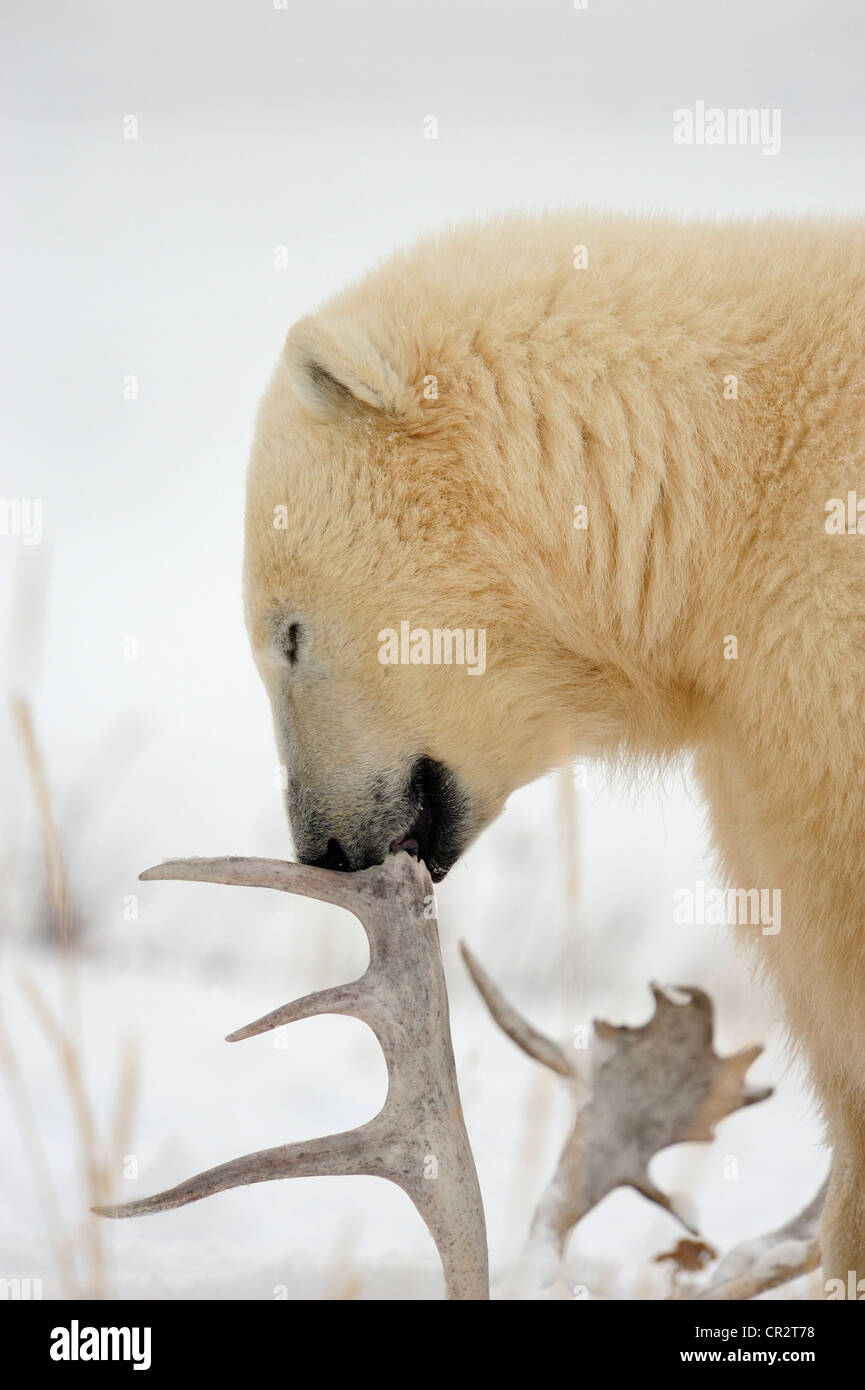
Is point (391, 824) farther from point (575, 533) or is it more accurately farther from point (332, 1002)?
point (575, 533)

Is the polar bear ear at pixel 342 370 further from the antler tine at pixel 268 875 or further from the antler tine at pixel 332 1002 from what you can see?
the antler tine at pixel 332 1002

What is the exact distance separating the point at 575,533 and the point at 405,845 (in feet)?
1.61

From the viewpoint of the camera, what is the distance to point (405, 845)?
179cm

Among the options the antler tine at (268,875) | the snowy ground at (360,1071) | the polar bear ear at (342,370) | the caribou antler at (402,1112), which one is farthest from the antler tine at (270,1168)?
the polar bear ear at (342,370)

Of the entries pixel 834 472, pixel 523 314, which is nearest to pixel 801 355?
pixel 834 472

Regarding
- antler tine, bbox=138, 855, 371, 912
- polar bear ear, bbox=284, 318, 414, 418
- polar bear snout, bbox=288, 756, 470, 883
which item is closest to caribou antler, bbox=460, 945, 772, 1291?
polar bear snout, bbox=288, 756, 470, 883

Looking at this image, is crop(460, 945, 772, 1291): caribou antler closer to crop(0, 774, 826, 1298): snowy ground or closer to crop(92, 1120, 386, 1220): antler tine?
crop(0, 774, 826, 1298): snowy ground

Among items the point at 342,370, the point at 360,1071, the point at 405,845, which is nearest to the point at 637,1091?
the point at 405,845

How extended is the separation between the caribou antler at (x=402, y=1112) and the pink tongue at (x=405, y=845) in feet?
0.45

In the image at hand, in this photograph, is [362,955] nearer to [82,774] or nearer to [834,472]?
[82,774]

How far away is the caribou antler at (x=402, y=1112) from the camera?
5.05 ft

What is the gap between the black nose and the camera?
1.79 meters

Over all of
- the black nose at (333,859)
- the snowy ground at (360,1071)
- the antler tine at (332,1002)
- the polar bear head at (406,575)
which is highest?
the polar bear head at (406,575)

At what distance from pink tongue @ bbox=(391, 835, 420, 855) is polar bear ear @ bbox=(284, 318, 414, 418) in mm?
583
